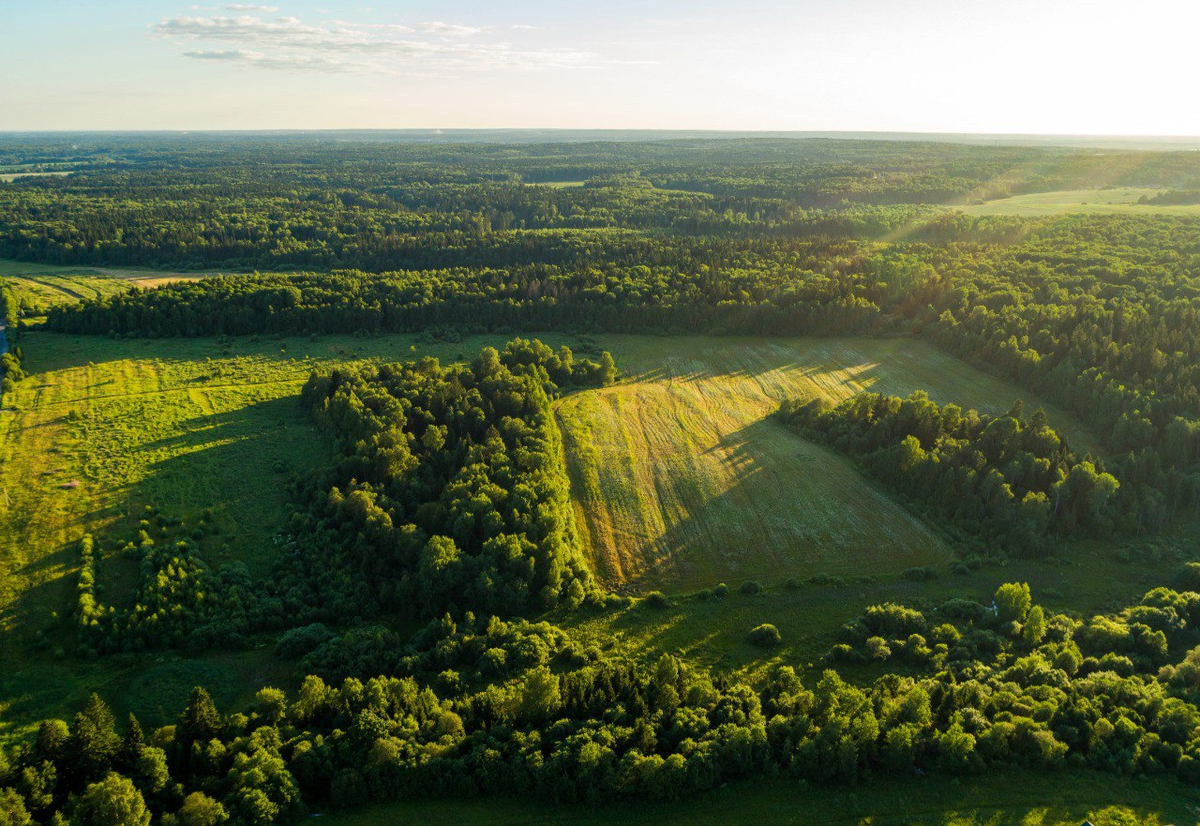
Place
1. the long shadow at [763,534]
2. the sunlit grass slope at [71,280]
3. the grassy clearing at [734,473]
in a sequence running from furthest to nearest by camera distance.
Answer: the sunlit grass slope at [71,280] < the grassy clearing at [734,473] < the long shadow at [763,534]

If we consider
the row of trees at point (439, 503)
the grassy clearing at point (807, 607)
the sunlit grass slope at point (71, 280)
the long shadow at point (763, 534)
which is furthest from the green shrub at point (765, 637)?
the sunlit grass slope at point (71, 280)

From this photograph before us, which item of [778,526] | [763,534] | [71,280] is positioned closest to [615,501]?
[763,534]

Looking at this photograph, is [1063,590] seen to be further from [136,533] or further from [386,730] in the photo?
[136,533]

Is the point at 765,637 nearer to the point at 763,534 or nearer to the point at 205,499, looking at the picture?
the point at 763,534

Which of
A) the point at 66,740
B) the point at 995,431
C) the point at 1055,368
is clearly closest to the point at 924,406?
the point at 995,431

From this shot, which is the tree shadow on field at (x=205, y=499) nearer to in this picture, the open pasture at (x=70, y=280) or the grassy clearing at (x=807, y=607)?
the grassy clearing at (x=807, y=607)
